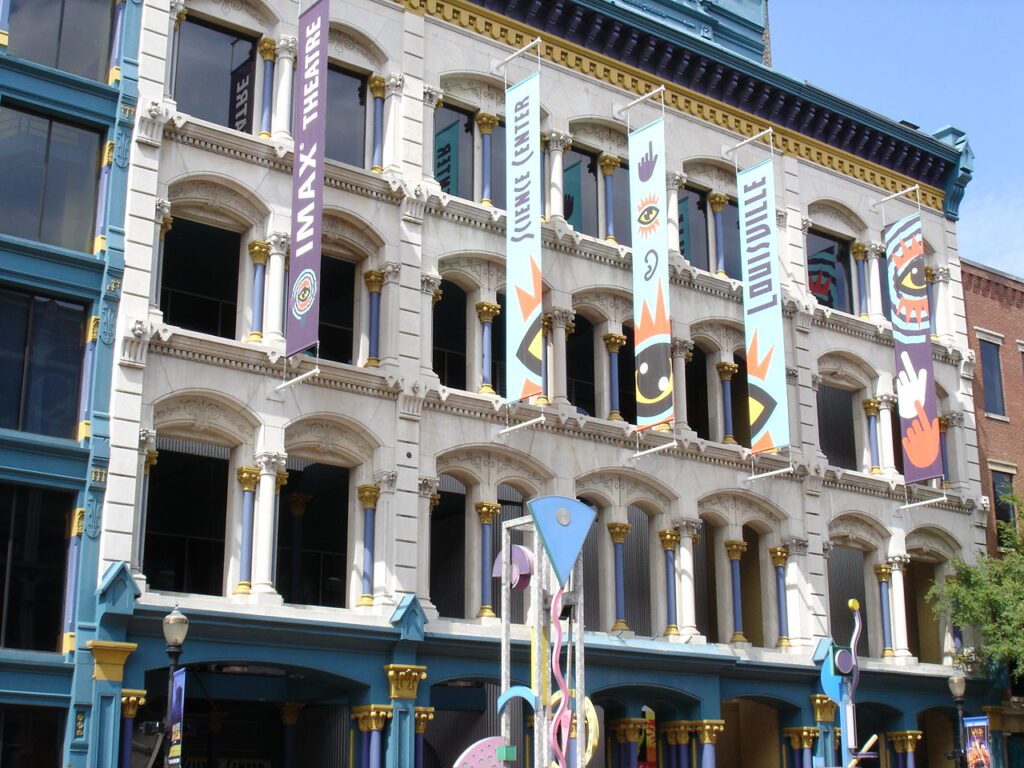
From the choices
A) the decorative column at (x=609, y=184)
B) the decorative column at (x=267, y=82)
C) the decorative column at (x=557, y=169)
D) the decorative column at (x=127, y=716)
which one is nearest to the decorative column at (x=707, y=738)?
the decorative column at (x=609, y=184)

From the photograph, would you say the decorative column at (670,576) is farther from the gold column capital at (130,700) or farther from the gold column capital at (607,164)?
the gold column capital at (130,700)

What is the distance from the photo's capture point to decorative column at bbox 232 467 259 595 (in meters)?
26.5

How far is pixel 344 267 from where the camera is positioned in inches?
1272

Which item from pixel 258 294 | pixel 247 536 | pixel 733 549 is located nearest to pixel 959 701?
pixel 733 549

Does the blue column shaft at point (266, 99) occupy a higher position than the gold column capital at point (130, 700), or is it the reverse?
the blue column shaft at point (266, 99)

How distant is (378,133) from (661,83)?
9.08 metres

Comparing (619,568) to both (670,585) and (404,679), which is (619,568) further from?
(404,679)

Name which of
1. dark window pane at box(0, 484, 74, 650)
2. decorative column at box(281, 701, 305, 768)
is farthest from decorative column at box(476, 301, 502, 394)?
dark window pane at box(0, 484, 74, 650)

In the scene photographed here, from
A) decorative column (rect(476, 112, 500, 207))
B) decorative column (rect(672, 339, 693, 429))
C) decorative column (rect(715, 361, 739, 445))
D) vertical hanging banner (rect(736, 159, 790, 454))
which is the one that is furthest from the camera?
decorative column (rect(715, 361, 739, 445))

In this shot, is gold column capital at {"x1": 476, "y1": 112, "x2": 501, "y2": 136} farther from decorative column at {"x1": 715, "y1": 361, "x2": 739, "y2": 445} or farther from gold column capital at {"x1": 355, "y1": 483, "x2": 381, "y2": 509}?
gold column capital at {"x1": 355, "y1": 483, "x2": 381, "y2": 509}

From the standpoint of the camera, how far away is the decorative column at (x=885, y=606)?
36375mm

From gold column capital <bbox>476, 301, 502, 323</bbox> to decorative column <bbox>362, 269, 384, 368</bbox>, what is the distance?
2.56 metres

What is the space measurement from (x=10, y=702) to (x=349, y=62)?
1549 cm

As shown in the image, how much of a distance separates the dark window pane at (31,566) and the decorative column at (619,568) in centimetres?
1237
